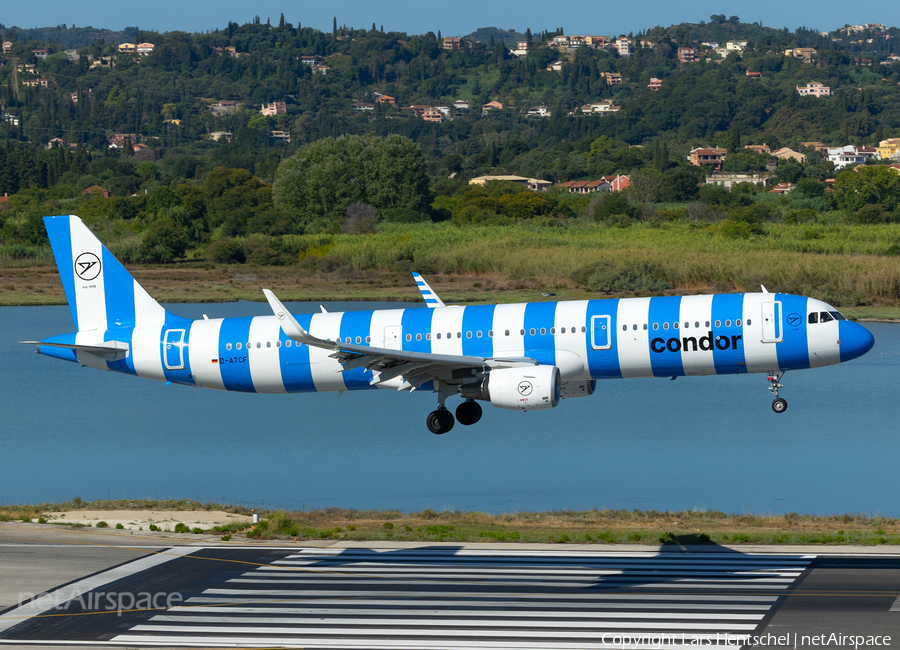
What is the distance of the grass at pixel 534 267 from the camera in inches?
4924

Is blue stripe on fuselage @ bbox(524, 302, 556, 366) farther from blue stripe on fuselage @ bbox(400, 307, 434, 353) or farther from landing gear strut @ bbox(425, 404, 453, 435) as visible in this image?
landing gear strut @ bbox(425, 404, 453, 435)

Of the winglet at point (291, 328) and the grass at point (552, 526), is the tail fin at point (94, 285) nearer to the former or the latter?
the winglet at point (291, 328)

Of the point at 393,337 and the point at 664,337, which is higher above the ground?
the point at 664,337

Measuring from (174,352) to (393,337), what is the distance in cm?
975

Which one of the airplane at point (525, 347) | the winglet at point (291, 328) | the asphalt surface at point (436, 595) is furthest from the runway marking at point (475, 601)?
the winglet at point (291, 328)

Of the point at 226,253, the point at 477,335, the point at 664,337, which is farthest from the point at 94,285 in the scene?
the point at 226,253

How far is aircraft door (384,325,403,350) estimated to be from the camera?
139 feet

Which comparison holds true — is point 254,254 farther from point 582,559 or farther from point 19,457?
point 582,559

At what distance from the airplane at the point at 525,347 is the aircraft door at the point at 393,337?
50 mm

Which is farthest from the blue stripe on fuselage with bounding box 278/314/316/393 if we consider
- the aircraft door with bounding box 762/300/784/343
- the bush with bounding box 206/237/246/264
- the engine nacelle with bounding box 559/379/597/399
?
the bush with bounding box 206/237/246/264

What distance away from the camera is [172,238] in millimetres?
168750

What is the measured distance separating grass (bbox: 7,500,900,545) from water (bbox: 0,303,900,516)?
11.9 feet

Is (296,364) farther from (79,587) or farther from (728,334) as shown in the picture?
(728,334)

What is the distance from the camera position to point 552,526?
183 feet
